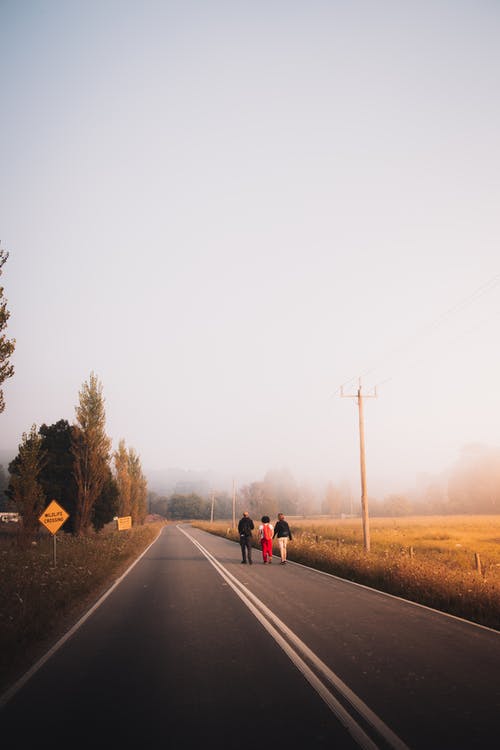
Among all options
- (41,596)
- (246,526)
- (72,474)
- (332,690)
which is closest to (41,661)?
(332,690)

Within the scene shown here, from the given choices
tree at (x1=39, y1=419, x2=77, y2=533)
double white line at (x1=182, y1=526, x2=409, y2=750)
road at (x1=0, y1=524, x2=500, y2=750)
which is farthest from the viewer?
tree at (x1=39, y1=419, x2=77, y2=533)

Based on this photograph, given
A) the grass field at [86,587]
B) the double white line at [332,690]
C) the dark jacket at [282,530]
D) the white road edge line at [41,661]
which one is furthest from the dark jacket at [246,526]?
the double white line at [332,690]

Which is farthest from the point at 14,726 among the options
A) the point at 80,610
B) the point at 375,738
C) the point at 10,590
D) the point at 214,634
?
the point at 10,590

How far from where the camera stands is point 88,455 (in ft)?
108

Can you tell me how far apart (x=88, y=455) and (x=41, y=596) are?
2375 cm

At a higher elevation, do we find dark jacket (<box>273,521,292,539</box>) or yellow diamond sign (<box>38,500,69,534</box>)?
yellow diamond sign (<box>38,500,69,534</box>)

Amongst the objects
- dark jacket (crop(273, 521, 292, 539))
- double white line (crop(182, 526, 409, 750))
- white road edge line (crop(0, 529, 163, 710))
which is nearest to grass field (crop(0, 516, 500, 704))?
white road edge line (crop(0, 529, 163, 710))

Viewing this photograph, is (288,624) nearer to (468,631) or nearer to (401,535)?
(468,631)

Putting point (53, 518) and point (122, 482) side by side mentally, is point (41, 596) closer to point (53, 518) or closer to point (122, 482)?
point (53, 518)

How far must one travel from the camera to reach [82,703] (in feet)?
16.1

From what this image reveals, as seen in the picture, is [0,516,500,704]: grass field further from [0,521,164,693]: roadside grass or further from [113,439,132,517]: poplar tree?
[113,439,132,517]: poplar tree

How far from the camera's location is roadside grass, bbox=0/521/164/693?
6785 mm

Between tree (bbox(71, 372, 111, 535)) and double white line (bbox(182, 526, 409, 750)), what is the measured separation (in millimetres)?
26256

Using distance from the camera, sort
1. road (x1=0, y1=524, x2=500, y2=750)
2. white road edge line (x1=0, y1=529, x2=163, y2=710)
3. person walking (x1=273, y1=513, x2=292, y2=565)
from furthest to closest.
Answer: person walking (x1=273, y1=513, x2=292, y2=565) < white road edge line (x1=0, y1=529, x2=163, y2=710) < road (x1=0, y1=524, x2=500, y2=750)
